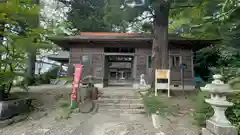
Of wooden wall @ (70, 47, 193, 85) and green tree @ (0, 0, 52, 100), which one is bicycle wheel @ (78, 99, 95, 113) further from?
wooden wall @ (70, 47, 193, 85)

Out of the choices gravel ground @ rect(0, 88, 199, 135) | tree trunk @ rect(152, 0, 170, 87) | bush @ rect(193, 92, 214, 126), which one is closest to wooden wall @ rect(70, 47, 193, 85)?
tree trunk @ rect(152, 0, 170, 87)

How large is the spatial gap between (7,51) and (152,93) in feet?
17.0

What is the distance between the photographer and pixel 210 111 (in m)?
3.35

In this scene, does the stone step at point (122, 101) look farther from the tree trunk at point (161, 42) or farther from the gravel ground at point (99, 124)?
the tree trunk at point (161, 42)

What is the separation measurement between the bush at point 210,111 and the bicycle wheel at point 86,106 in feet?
10.4

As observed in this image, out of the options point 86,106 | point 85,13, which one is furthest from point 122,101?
point 85,13

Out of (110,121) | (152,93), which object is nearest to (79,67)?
(110,121)

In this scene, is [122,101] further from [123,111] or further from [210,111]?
[210,111]

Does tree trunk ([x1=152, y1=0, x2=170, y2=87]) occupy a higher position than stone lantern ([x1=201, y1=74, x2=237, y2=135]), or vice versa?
tree trunk ([x1=152, y1=0, x2=170, y2=87])

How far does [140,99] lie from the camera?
6.01 metres

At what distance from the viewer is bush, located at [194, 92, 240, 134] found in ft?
9.63

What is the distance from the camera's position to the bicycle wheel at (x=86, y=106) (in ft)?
16.6

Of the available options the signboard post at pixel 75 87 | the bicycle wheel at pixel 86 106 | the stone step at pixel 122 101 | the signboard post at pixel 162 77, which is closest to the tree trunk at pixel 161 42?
the signboard post at pixel 162 77

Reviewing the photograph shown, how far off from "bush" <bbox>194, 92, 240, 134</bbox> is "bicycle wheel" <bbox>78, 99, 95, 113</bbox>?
3181mm
